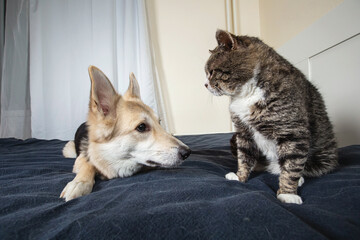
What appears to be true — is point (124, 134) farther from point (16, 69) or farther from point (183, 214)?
point (16, 69)

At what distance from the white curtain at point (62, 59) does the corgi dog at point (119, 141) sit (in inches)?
92.2

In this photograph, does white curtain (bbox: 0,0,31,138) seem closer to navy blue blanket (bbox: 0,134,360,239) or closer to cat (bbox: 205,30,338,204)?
navy blue blanket (bbox: 0,134,360,239)

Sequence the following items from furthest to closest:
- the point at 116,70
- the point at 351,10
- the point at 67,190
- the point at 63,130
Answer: the point at 116,70 → the point at 63,130 → the point at 351,10 → the point at 67,190

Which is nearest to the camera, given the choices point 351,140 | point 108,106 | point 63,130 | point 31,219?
point 31,219

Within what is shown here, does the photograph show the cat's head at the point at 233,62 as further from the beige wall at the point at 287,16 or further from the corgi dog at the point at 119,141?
the beige wall at the point at 287,16

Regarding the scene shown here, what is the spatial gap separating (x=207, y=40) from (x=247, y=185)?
3.23 metres

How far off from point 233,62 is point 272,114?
0.36 metres

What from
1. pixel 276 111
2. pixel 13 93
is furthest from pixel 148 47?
pixel 276 111

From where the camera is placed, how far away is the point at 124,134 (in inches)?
41.0

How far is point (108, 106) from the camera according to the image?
43.3 inches

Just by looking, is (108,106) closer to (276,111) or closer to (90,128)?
(90,128)

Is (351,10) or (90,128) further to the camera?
(351,10)

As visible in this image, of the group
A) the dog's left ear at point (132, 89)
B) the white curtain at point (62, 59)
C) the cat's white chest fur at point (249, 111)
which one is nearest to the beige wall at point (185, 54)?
the white curtain at point (62, 59)

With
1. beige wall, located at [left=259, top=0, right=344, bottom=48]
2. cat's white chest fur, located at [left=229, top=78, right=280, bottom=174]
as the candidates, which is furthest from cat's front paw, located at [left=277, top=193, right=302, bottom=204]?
beige wall, located at [left=259, top=0, right=344, bottom=48]
